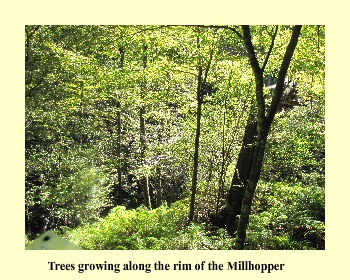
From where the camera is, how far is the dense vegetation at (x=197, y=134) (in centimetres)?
614

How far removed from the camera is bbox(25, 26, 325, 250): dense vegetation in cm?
614

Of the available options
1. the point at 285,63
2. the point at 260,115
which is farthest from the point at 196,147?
the point at 285,63

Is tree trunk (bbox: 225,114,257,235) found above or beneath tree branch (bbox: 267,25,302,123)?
beneath

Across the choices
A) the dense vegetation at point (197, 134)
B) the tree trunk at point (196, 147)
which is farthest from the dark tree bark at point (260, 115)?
the tree trunk at point (196, 147)

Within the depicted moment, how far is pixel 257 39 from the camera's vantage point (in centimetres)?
612

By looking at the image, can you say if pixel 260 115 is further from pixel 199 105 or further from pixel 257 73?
pixel 199 105

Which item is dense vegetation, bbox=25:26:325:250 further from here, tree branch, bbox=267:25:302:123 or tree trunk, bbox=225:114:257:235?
tree branch, bbox=267:25:302:123

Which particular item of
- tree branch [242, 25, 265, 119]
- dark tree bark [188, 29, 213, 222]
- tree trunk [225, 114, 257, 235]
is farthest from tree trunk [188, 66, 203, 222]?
tree branch [242, 25, 265, 119]

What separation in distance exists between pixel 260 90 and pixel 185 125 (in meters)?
5.21

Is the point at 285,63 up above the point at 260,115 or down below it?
above

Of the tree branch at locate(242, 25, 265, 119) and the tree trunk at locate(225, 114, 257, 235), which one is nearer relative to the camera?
the tree branch at locate(242, 25, 265, 119)

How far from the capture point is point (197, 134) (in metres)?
7.25
